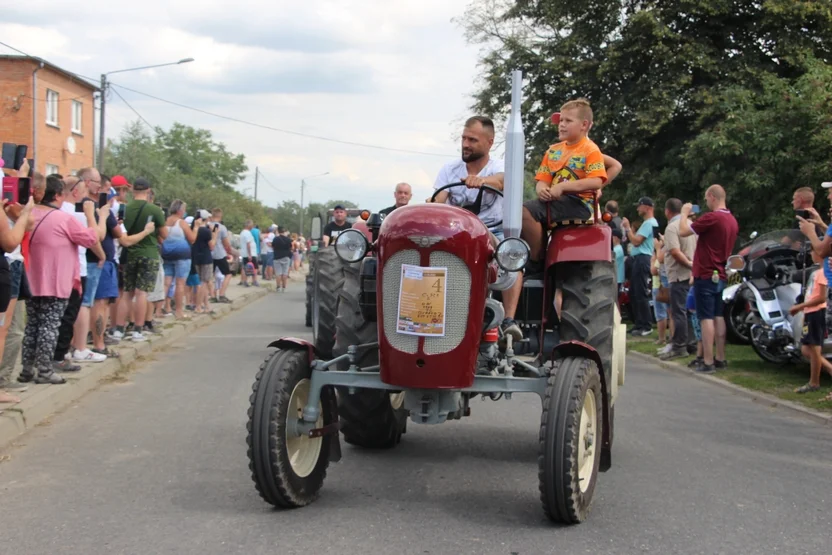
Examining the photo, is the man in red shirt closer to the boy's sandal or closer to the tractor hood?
the boy's sandal

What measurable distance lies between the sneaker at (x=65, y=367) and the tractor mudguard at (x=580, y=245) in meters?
5.55

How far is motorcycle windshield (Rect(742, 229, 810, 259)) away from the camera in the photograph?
1145 centimetres

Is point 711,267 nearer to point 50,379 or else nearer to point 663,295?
point 663,295

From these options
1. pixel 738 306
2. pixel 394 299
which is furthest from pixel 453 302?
pixel 738 306

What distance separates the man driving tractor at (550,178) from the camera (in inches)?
252

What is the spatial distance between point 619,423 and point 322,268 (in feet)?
9.75

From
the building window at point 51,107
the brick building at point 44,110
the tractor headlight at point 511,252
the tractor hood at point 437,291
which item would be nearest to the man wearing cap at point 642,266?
the tractor headlight at point 511,252

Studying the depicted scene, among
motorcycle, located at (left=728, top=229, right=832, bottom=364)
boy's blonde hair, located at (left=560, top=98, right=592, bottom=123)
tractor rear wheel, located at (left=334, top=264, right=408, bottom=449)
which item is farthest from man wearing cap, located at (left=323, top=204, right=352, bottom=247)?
boy's blonde hair, located at (left=560, top=98, right=592, bottom=123)

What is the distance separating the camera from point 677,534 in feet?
16.5

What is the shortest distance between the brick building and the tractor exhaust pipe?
35941 millimetres

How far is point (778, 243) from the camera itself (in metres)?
11.8

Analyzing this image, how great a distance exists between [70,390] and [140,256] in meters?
3.82

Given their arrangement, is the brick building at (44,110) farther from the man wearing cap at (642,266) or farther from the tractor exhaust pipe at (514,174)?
the tractor exhaust pipe at (514,174)

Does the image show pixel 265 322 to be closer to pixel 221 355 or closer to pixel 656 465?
pixel 221 355
